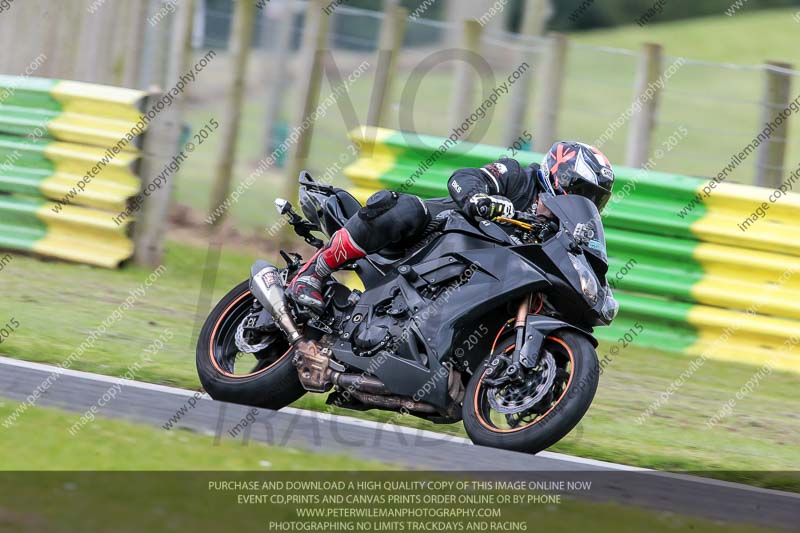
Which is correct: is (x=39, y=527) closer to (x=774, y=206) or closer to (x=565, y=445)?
(x=565, y=445)

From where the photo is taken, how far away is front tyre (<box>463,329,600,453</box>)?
5.82 metres

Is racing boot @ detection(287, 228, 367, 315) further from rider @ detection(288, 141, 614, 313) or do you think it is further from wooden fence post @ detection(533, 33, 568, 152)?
wooden fence post @ detection(533, 33, 568, 152)

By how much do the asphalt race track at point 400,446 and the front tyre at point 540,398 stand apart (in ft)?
0.30

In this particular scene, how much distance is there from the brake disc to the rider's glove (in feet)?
2.40

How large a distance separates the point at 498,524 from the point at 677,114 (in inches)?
1181

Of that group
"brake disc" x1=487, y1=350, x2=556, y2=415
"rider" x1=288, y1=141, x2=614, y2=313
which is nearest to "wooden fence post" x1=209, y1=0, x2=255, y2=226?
"rider" x1=288, y1=141, x2=614, y2=313

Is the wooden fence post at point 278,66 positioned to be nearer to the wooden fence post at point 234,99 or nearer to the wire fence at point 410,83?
the wire fence at point 410,83

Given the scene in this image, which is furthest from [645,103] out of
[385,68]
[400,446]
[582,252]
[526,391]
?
[400,446]

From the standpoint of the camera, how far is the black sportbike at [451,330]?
604cm

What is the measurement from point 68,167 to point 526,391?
6714 mm

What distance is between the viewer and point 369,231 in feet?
21.8

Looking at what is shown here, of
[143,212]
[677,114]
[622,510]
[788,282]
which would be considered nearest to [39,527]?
[622,510]

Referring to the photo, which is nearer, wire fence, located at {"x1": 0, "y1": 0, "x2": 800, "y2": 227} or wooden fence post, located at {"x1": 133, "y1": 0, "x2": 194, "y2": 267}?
wooden fence post, located at {"x1": 133, "y1": 0, "x2": 194, "y2": 267}

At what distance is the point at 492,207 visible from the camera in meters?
6.32
